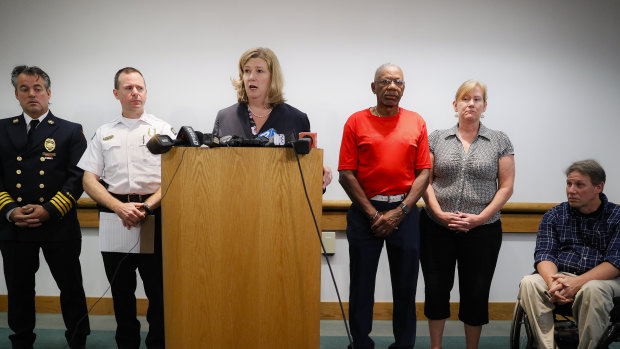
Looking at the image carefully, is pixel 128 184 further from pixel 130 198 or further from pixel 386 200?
pixel 386 200

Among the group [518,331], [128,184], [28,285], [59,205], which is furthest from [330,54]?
[28,285]

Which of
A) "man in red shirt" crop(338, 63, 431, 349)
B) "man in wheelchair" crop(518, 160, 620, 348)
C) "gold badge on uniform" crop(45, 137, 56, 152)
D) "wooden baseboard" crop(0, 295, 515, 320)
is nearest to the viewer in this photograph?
"man in wheelchair" crop(518, 160, 620, 348)

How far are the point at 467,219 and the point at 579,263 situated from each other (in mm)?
607

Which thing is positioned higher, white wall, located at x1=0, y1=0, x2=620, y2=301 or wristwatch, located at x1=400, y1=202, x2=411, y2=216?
white wall, located at x1=0, y1=0, x2=620, y2=301

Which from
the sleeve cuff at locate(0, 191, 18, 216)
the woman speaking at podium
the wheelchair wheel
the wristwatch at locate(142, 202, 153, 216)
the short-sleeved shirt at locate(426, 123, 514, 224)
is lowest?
the wheelchair wheel

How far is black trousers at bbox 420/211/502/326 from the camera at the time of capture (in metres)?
2.30

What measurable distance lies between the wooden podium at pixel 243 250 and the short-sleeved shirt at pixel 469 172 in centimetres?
121

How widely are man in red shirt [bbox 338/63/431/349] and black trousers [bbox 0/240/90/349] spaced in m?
1.67

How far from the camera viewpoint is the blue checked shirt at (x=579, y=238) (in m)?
2.16

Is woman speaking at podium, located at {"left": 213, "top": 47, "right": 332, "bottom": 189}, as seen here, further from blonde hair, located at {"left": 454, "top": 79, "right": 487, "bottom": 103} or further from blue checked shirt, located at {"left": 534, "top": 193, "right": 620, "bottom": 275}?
blue checked shirt, located at {"left": 534, "top": 193, "right": 620, "bottom": 275}

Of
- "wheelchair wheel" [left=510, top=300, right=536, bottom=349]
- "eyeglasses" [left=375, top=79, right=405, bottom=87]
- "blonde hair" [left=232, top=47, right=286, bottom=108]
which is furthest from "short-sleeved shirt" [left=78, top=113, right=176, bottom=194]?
"wheelchair wheel" [left=510, top=300, right=536, bottom=349]

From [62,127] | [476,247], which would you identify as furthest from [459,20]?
[62,127]

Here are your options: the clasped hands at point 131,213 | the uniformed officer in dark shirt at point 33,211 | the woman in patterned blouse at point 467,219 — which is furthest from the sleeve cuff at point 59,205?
the woman in patterned blouse at point 467,219

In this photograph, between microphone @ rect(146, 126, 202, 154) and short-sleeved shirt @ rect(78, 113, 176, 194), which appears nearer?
microphone @ rect(146, 126, 202, 154)
